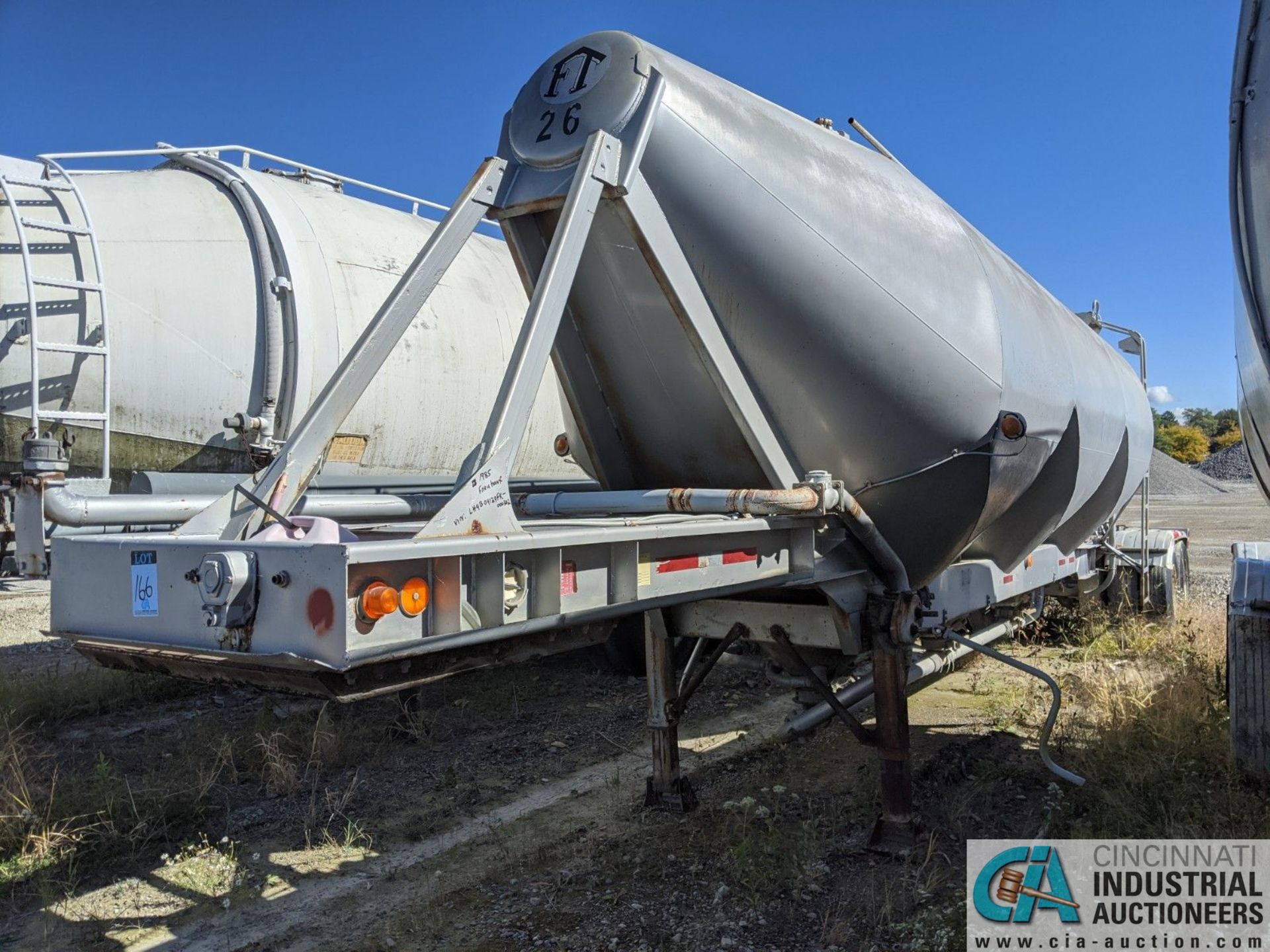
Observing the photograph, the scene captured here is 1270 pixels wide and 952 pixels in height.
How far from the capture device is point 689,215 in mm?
3627

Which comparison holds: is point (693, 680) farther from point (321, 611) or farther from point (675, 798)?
point (321, 611)

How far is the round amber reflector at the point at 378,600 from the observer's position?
223 centimetres

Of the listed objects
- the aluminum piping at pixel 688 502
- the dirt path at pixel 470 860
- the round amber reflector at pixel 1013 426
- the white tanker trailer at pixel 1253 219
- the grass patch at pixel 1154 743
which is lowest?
the dirt path at pixel 470 860

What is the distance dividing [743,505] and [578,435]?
1504mm

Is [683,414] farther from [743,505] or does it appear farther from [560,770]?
[560,770]

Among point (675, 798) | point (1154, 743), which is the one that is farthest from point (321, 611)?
point (1154, 743)

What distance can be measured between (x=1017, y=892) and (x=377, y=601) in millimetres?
2764

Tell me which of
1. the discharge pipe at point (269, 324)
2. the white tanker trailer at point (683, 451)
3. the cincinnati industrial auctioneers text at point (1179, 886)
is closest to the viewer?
the white tanker trailer at point (683, 451)

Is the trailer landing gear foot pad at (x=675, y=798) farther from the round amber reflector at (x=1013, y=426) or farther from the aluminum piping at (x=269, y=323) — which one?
the aluminum piping at (x=269, y=323)

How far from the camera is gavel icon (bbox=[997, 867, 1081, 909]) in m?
3.61

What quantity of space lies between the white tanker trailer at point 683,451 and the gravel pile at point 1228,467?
150ft

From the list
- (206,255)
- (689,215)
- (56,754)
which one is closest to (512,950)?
(689,215)

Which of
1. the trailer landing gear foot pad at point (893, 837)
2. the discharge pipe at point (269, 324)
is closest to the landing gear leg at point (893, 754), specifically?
the trailer landing gear foot pad at point (893, 837)

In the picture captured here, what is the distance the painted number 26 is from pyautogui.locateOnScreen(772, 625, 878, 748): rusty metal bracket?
231 centimetres
